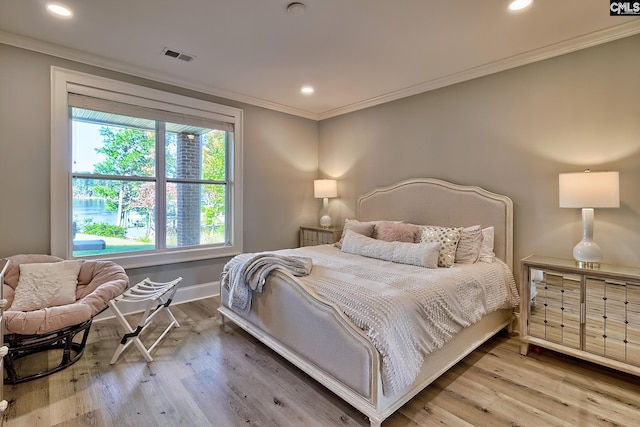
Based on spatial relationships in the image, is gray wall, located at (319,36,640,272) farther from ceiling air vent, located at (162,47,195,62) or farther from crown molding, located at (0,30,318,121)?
ceiling air vent, located at (162,47,195,62)

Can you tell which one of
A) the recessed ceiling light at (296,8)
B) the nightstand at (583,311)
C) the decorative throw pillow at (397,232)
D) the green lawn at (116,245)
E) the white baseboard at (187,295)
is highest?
the recessed ceiling light at (296,8)

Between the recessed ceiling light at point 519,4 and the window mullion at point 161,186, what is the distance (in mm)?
3414

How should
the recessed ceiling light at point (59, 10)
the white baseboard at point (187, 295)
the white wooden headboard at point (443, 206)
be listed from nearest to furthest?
the recessed ceiling light at point (59, 10), the white wooden headboard at point (443, 206), the white baseboard at point (187, 295)

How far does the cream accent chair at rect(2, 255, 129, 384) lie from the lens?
2.00 m

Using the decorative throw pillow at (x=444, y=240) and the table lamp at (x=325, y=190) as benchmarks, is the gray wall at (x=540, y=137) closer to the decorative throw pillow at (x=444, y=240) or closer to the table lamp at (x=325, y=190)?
the decorative throw pillow at (x=444, y=240)

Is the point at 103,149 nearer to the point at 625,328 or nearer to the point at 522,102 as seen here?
the point at 522,102

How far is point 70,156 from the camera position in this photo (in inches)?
118

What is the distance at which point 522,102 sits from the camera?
9.66 feet

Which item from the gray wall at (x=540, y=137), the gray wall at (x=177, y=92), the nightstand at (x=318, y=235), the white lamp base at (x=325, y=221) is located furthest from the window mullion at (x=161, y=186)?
the gray wall at (x=540, y=137)

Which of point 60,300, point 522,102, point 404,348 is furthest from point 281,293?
point 522,102

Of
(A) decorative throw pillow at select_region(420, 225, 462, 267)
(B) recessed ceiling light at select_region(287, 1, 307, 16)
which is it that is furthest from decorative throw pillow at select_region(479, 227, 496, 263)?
(B) recessed ceiling light at select_region(287, 1, 307, 16)

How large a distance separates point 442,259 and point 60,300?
313 centimetres

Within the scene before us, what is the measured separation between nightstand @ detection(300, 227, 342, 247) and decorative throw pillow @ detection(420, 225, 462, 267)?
1370 millimetres

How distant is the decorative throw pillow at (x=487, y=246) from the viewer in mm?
2855
